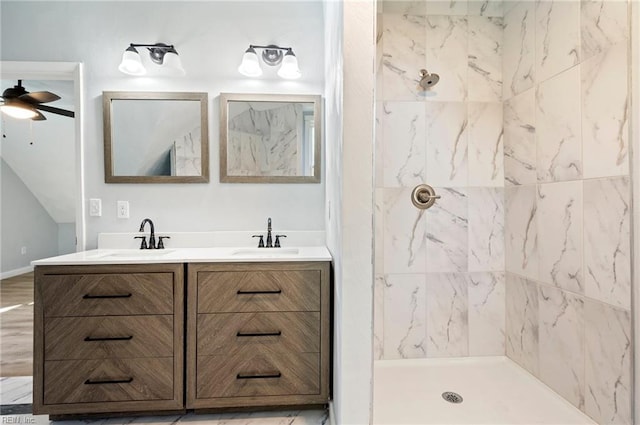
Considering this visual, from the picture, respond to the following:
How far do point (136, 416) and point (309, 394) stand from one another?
95cm

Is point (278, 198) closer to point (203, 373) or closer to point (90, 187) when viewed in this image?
point (203, 373)

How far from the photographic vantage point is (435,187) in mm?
2033

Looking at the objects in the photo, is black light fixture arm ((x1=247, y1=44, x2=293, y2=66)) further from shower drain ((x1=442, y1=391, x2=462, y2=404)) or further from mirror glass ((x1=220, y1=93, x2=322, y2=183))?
shower drain ((x1=442, y1=391, x2=462, y2=404))

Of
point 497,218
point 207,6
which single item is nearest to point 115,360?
point 207,6

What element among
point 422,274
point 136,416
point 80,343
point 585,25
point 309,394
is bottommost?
point 136,416

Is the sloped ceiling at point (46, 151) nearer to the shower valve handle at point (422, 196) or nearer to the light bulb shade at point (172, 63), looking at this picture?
the light bulb shade at point (172, 63)

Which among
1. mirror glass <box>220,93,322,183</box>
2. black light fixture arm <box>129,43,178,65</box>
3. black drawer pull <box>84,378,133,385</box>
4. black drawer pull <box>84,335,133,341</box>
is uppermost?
black light fixture arm <box>129,43,178,65</box>

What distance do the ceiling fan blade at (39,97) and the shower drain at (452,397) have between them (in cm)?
349

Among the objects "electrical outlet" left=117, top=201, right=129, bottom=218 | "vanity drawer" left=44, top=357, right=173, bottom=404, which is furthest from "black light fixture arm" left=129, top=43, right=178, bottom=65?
"vanity drawer" left=44, top=357, right=173, bottom=404

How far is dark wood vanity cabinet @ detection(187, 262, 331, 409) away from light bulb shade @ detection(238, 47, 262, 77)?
1309 mm

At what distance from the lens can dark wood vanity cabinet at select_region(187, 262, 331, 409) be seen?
157cm

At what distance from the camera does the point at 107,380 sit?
5.06 ft

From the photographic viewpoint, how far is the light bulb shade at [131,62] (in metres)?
1.97

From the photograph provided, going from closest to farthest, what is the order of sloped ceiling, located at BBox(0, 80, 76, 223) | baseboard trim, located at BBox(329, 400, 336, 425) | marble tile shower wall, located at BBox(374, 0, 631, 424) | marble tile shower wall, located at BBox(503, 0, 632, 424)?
marble tile shower wall, located at BBox(503, 0, 632, 424)
baseboard trim, located at BBox(329, 400, 336, 425)
marble tile shower wall, located at BBox(374, 0, 631, 424)
sloped ceiling, located at BBox(0, 80, 76, 223)
